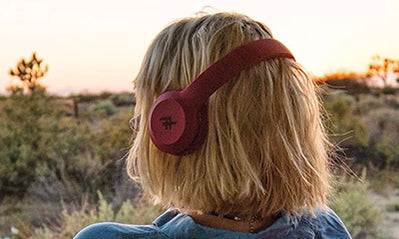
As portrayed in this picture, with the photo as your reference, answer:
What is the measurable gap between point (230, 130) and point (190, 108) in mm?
64

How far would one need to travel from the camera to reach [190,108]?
0.89 m

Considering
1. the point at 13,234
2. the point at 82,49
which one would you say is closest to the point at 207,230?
the point at 13,234

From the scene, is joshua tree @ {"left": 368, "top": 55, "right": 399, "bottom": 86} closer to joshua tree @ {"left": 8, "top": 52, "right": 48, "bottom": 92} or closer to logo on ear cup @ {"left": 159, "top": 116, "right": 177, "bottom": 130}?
joshua tree @ {"left": 8, "top": 52, "right": 48, "bottom": 92}

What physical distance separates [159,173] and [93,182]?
4.94 metres

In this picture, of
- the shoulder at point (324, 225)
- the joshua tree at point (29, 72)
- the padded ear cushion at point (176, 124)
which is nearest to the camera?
the padded ear cushion at point (176, 124)

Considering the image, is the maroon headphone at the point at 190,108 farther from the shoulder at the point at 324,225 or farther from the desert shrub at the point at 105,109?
the desert shrub at the point at 105,109

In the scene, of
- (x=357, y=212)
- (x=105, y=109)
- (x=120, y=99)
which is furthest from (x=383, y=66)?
(x=120, y=99)

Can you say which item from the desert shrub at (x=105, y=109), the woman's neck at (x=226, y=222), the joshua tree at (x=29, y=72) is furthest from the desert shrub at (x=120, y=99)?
the woman's neck at (x=226, y=222)

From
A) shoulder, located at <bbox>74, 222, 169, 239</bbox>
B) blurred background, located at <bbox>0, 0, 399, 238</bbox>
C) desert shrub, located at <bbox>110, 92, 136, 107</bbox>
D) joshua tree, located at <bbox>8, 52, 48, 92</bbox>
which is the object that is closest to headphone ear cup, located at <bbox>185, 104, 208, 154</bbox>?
shoulder, located at <bbox>74, 222, 169, 239</bbox>

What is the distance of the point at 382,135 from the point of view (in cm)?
757

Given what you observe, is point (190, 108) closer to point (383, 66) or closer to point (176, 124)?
point (176, 124)

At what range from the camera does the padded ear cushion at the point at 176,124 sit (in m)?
0.89

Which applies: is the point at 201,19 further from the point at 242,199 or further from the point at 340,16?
the point at 340,16

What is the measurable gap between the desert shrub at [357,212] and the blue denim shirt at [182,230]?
3.27 meters
